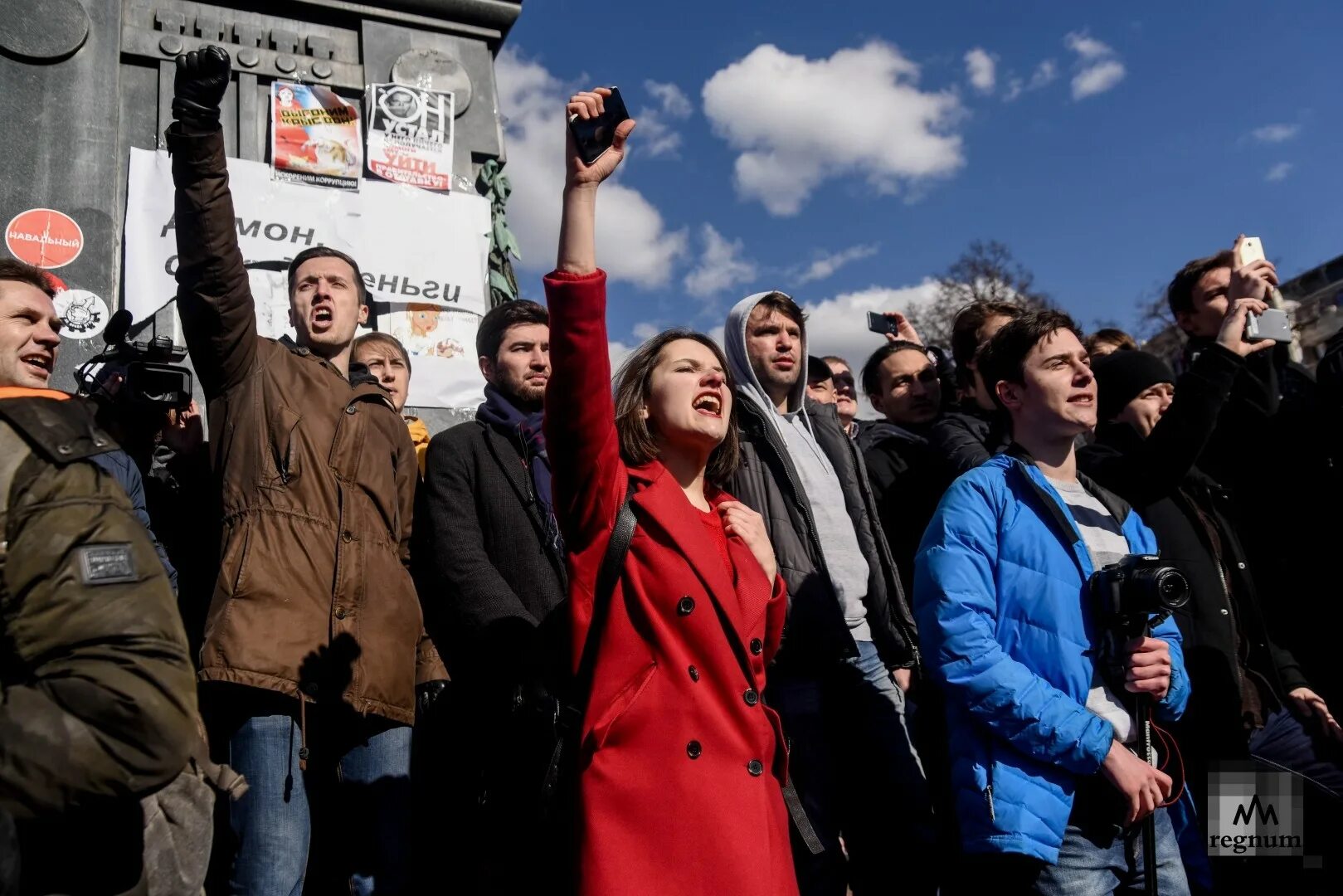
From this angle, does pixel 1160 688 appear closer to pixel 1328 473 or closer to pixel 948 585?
pixel 948 585

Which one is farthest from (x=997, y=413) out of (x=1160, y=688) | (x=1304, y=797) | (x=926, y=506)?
(x=1304, y=797)

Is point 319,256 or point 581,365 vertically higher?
point 319,256

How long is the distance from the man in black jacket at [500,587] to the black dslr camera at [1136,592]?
141 centimetres

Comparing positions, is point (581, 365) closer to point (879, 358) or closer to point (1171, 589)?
point (1171, 589)

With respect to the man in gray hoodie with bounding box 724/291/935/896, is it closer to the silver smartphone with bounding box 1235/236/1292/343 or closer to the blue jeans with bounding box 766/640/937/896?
the blue jeans with bounding box 766/640/937/896

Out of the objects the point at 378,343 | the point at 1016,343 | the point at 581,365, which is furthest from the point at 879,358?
the point at 581,365

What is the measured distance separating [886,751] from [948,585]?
71cm

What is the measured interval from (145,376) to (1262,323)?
3606mm

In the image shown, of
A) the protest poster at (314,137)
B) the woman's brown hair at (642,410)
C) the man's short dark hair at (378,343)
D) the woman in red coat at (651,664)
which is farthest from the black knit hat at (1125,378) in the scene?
the protest poster at (314,137)

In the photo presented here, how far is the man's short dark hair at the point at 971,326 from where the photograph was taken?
4.36 metres

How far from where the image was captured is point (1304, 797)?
10.5 feet

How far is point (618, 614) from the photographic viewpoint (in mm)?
2164

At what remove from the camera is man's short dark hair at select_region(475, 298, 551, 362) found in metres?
3.67

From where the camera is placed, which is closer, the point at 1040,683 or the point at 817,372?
the point at 1040,683
